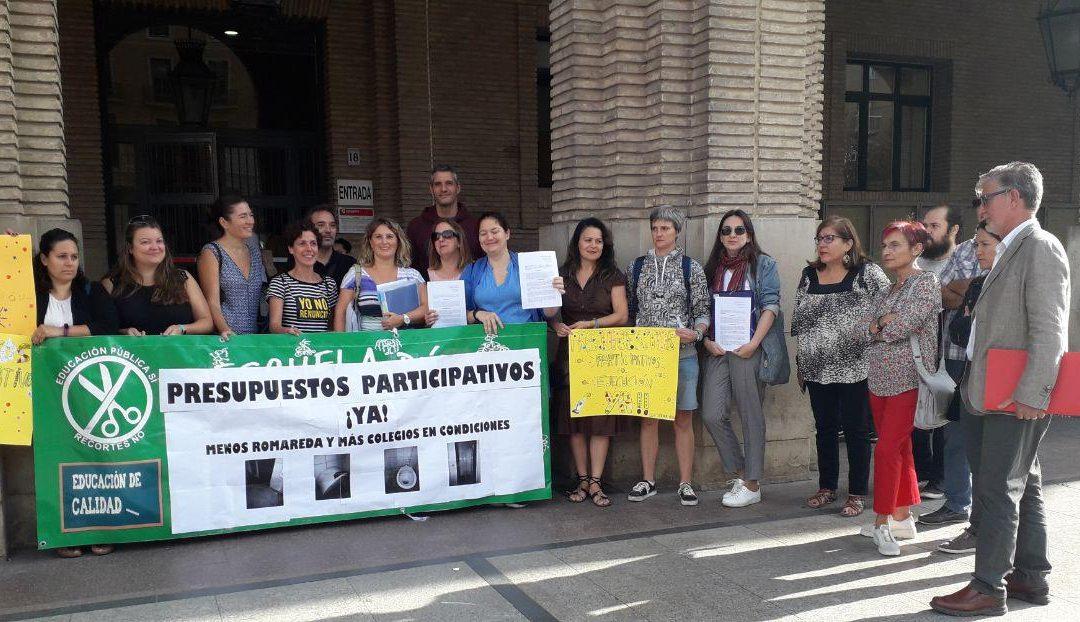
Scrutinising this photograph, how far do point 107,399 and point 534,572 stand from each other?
2666mm

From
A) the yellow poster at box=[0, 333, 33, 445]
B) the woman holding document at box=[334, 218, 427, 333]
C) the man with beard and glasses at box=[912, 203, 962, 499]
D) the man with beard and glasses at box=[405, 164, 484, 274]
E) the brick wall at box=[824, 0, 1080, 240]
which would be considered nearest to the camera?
the yellow poster at box=[0, 333, 33, 445]

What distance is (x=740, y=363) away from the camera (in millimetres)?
Answer: 5840

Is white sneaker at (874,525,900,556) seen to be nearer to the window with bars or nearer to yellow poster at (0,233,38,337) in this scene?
yellow poster at (0,233,38,337)

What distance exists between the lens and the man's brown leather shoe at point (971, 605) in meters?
3.98

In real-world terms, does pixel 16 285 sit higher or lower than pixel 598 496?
higher

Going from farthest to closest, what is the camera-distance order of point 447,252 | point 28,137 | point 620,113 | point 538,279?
point 620,113 < point 447,252 < point 538,279 < point 28,137

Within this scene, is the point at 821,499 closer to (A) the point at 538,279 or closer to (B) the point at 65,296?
(A) the point at 538,279

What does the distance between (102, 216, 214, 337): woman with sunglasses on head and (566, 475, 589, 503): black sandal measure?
268 cm

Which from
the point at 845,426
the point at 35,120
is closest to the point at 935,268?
the point at 845,426

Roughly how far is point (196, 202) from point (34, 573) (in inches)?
294

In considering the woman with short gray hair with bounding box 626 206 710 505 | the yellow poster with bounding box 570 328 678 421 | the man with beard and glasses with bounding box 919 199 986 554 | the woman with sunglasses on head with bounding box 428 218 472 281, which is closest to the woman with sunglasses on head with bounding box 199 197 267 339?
the woman with sunglasses on head with bounding box 428 218 472 281

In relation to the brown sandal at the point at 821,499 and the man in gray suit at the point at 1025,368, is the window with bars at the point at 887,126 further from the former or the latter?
the man in gray suit at the point at 1025,368

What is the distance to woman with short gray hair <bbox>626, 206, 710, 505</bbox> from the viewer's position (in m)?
5.84

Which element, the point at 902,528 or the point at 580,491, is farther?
the point at 580,491
